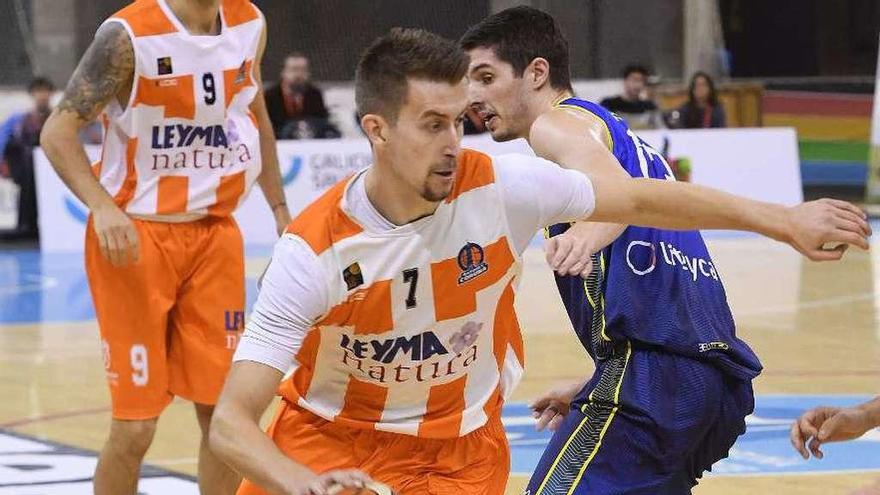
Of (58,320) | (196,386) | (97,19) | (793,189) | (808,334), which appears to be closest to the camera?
(196,386)

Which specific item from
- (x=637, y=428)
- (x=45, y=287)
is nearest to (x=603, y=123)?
(x=637, y=428)

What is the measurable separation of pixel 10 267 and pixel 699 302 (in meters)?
12.2

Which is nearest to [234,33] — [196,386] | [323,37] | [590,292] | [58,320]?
[196,386]

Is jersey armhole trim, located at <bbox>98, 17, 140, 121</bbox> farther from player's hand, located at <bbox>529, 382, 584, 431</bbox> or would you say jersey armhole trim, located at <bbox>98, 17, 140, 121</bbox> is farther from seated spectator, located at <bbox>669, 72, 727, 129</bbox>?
seated spectator, located at <bbox>669, 72, 727, 129</bbox>

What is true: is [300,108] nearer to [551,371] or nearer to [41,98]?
[41,98]

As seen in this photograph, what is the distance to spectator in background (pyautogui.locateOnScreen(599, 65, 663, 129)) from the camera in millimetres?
18531

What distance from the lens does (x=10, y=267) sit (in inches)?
610

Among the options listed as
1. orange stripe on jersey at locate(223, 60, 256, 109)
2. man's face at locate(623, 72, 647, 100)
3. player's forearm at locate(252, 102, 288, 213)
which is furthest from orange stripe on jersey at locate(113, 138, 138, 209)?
man's face at locate(623, 72, 647, 100)

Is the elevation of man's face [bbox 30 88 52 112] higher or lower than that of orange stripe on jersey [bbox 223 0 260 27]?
lower

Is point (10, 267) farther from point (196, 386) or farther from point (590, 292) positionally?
point (590, 292)

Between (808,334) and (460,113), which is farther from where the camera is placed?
(808,334)

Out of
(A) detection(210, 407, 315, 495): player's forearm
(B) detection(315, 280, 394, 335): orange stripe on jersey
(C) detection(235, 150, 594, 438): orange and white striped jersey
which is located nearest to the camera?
(A) detection(210, 407, 315, 495): player's forearm

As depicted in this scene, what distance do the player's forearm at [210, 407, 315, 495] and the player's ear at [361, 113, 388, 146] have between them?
785 millimetres

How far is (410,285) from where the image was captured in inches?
155
